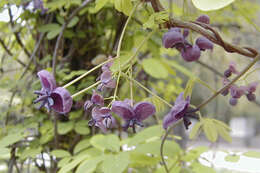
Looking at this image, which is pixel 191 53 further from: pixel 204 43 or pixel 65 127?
pixel 65 127

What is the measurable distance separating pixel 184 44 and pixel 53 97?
221 mm

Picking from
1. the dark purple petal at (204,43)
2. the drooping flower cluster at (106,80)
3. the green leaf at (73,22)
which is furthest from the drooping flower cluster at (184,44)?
the green leaf at (73,22)

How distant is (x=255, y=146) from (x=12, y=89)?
9.39 metres

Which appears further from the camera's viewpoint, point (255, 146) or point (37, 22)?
point (255, 146)

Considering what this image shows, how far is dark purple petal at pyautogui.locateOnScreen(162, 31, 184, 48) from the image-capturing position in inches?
17.2

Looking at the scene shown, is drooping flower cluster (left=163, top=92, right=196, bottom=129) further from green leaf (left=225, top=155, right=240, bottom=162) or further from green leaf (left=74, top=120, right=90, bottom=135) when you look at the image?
green leaf (left=74, top=120, right=90, bottom=135)

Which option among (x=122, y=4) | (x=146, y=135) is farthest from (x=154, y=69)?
(x=122, y=4)

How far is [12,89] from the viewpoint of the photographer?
0.90 m

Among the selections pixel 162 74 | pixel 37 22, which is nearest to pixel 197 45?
pixel 162 74

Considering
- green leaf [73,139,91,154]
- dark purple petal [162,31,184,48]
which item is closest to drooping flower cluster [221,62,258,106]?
dark purple petal [162,31,184,48]

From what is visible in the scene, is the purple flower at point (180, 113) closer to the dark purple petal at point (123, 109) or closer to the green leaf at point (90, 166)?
the dark purple petal at point (123, 109)

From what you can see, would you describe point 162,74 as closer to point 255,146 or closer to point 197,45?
point 197,45

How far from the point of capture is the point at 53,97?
0.37 meters

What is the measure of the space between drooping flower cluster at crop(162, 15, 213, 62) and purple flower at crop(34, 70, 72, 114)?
0.57 ft
